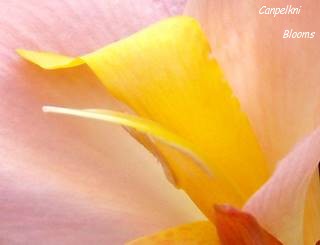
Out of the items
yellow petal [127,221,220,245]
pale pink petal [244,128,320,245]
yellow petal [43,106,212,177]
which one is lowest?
yellow petal [127,221,220,245]

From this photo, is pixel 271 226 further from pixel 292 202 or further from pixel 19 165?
pixel 19 165

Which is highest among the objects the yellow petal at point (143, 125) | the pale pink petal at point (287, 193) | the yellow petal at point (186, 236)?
the yellow petal at point (143, 125)

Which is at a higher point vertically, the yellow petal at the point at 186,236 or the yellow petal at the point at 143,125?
the yellow petal at the point at 143,125
